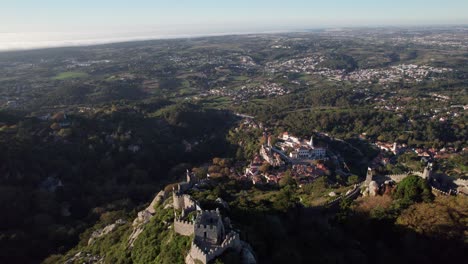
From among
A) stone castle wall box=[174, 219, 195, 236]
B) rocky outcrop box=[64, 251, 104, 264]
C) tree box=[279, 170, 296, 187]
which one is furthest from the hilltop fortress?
tree box=[279, 170, 296, 187]

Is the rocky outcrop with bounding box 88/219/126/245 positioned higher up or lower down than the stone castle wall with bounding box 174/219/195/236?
lower down

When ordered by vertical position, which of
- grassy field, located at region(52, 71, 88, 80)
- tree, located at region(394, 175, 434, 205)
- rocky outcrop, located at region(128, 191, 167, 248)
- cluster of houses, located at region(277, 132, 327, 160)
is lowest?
cluster of houses, located at region(277, 132, 327, 160)

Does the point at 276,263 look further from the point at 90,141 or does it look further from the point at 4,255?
the point at 90,141

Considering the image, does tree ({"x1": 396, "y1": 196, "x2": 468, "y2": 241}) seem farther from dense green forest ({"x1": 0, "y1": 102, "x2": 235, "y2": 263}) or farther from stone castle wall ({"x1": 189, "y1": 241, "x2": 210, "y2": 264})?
dense green forest ({"x1": 0, "y1": 102, "x2": 235, "y2": 263})

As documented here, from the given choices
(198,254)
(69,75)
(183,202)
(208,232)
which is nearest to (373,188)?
(183,202)

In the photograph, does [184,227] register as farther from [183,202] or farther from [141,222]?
[141,222]

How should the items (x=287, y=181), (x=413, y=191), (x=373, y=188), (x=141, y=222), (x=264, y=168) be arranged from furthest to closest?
(x=264, y=168)
(x=287, y=181)
(x=373, y=188)
(x=141, y=222)
(x=413, y=191)

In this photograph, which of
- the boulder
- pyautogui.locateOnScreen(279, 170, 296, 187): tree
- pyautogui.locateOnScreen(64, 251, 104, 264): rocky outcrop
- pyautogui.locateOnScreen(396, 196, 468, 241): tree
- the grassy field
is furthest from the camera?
the grassy field

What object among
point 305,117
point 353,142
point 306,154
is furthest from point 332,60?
point 306,154

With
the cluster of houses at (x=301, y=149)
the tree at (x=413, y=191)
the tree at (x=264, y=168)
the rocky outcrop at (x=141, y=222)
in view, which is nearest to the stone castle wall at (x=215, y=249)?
the rocky outcrop at (x=141, y=222)

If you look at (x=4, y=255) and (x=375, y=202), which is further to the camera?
(x=4, y=255)

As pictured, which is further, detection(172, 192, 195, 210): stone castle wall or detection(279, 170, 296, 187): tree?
detection(279, 170, 296, 187): tree
